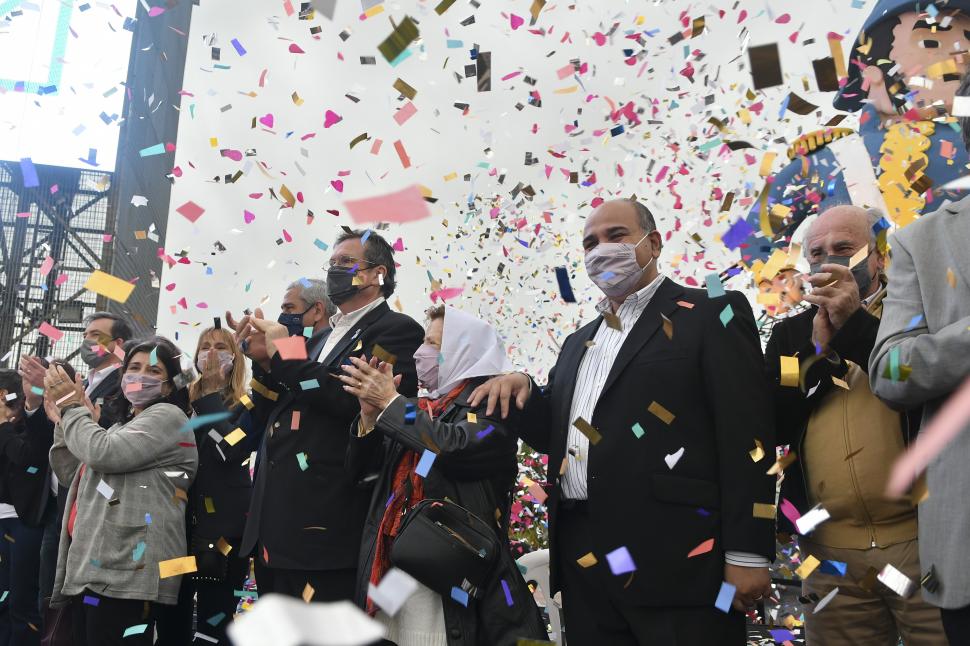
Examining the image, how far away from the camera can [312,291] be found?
4734mm

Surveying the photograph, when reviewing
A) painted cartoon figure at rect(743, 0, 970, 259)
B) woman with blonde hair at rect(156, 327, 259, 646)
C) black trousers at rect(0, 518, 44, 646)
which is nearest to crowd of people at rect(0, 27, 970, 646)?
woman with blonde hair at rect(156, 327, 259, 646)

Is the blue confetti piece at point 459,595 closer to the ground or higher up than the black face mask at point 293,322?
closer to the ground

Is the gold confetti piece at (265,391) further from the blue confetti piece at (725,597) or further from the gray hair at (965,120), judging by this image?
the gray hair at (965,120)

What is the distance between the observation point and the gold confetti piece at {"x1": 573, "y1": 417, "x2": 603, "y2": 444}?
2867 millimetres

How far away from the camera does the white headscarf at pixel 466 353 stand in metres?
3.32

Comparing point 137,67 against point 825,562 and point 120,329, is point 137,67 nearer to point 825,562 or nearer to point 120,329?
point 120,329

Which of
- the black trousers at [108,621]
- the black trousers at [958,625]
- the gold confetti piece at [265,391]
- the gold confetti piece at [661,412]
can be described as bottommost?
the black trousers at [108,621]

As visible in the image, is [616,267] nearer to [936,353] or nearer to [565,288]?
Result: [565,288]

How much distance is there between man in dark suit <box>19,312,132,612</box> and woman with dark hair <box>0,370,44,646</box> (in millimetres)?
72

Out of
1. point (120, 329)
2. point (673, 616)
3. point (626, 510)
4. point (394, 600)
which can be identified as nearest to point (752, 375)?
point (626, 510)

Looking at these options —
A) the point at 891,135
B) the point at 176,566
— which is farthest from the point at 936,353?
the point at 176,566

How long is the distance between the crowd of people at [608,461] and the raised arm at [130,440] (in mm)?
12

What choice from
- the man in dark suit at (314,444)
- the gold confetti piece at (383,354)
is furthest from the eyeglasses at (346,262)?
the gold confetti piece at (383,354)

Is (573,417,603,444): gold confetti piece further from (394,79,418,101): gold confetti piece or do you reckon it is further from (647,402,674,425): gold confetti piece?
(394,79,418,101): gold confetti piece
